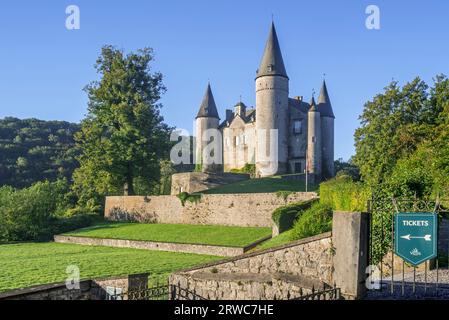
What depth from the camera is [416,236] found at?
374 inches

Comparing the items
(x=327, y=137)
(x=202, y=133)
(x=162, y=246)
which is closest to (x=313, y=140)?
(x=327, y=137)

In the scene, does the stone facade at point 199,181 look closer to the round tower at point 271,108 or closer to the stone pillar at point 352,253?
the round tower at point 271,108

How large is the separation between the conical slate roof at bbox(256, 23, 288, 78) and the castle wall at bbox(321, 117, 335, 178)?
822cm

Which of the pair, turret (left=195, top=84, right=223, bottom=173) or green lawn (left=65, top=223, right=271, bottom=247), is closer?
green lawn (left=65, top=223, right=271, bottom=247)

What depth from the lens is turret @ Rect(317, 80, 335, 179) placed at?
179 feet

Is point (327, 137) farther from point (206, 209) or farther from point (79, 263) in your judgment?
point (79, 263)

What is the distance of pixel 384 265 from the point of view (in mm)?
13922

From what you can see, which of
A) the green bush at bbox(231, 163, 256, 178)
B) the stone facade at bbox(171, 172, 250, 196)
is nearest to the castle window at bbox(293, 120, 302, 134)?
the green bush at bbox(231, 163, 256, 178)

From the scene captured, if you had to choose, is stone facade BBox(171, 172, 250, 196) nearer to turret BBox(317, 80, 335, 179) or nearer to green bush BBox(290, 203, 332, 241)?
turret BBox(317, 80, 335, 179)

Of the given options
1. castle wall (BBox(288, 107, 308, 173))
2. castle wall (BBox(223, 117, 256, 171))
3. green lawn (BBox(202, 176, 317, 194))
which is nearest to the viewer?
green lawn (BBox(202, 176, 317, 194))

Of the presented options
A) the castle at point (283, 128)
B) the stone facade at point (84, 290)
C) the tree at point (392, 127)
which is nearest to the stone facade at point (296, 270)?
the stone facade at point (84, 290)

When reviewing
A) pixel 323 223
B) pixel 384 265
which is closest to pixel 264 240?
pixel 323 223

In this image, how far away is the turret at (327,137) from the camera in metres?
54.7

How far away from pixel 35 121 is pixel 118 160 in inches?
2233
